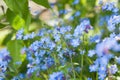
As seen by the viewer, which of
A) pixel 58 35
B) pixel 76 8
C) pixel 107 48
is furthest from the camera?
pixel 76 8

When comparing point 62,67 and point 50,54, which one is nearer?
point 62,67

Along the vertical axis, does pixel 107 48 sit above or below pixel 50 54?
above

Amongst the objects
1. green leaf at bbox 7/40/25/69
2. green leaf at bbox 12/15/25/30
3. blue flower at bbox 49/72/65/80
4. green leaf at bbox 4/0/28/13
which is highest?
green leaf at bbox 4/0/28/13

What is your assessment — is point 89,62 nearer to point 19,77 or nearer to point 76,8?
point 19,77

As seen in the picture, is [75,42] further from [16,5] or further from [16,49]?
[16,49]

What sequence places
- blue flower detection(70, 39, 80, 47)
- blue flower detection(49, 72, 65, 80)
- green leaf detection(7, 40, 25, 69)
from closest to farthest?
blue flower detection(49, 72, 65, 80) → blue flower detection(70, 39, 80, 47) → green leaf detection(7, 40, 25, 69)

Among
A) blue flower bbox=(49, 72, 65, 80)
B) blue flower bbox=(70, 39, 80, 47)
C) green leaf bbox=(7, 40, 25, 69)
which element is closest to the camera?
blue flower bbox=(49, 72, 65, 80)

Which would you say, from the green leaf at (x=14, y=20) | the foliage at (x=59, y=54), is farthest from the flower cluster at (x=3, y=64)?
the green leaf at (x=14, y=20)

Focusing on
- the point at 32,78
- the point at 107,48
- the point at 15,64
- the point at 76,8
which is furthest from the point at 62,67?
the point at 76,8

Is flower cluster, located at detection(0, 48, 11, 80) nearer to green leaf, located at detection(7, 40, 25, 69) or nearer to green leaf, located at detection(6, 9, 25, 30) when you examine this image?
green leaf, located at detection(7, 40, 25, 69)

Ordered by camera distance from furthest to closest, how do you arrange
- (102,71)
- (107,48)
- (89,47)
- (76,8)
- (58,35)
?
(76,8) → (89,47) → (58,35) → (102,71) → (107,48)

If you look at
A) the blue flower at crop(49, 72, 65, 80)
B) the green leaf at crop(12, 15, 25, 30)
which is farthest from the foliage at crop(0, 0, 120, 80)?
the green leaf at crop(12, 15, 25, 30)
